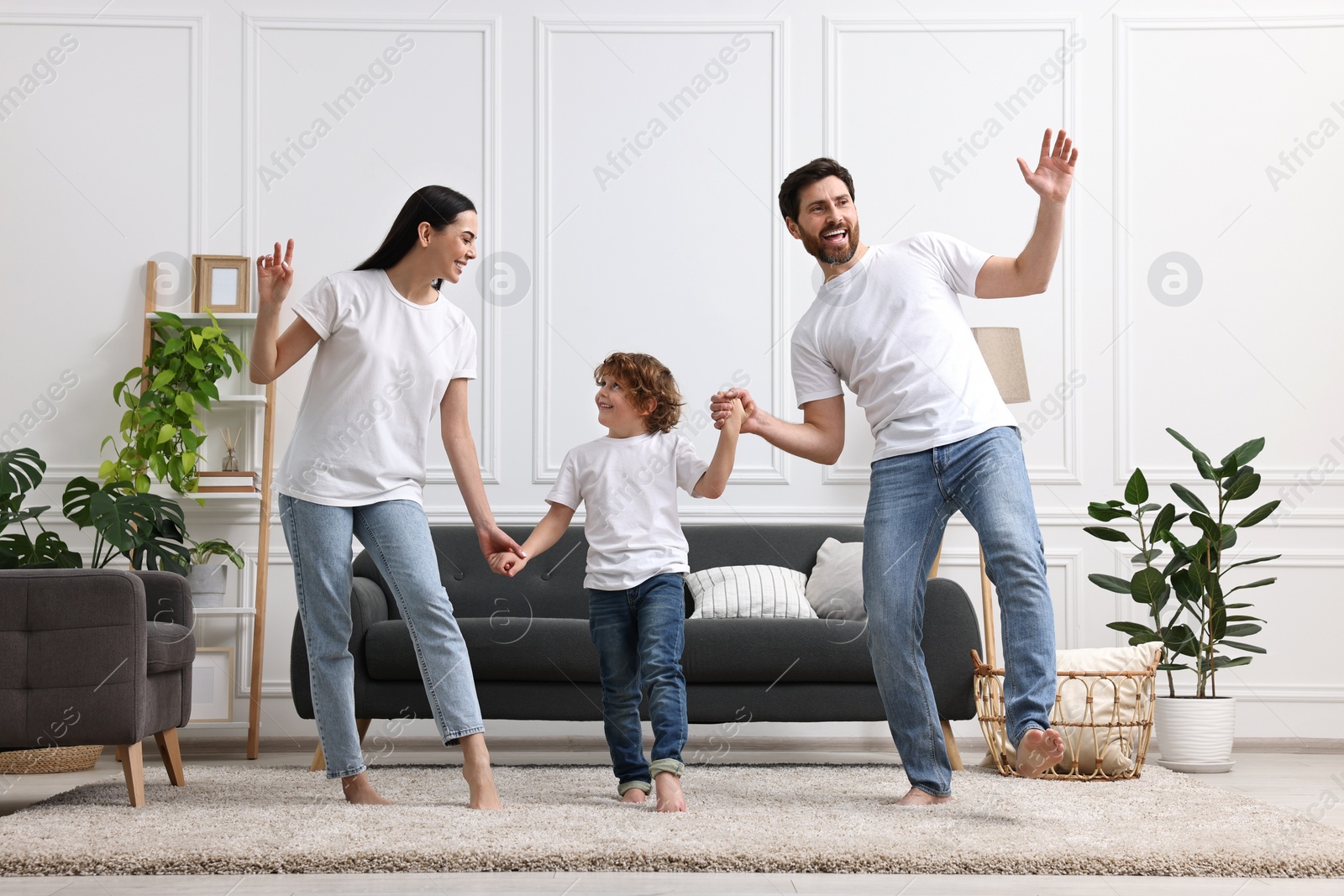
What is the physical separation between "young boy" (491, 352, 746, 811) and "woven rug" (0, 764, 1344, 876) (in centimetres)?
16

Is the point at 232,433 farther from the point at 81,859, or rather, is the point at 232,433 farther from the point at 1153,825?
the point at 1153,825

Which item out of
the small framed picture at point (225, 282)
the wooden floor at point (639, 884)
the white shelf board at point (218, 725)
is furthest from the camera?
the small framed picture at point (225, 282)

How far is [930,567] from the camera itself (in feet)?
7.29

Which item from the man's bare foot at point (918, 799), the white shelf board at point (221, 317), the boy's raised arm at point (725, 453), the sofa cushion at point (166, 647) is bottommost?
the man's bare foot at point (918, 799)

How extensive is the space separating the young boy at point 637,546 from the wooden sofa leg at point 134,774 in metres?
0.88

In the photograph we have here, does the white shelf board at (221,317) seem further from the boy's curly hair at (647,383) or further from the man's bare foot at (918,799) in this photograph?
the man's bare foot at (918,799)

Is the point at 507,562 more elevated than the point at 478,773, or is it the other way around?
the point at 507,562

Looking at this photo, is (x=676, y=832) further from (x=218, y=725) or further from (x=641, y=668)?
(x=218, y=725)

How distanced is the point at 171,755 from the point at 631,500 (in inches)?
51.9

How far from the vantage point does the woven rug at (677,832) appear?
184 cm

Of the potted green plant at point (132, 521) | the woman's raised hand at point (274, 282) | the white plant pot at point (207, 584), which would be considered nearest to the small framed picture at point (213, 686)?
the white plant pot at point (207, 584)

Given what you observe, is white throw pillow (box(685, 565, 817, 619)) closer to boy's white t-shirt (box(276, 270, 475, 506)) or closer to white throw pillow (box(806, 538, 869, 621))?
white throw pillow (box(806, 538, 869, 621))

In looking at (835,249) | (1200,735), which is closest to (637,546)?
(835,249)

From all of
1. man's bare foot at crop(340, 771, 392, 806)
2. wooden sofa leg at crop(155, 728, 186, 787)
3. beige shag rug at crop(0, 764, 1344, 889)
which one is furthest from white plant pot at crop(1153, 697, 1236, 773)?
wooden sofa leg at crop(155, 728, 186, 787)
